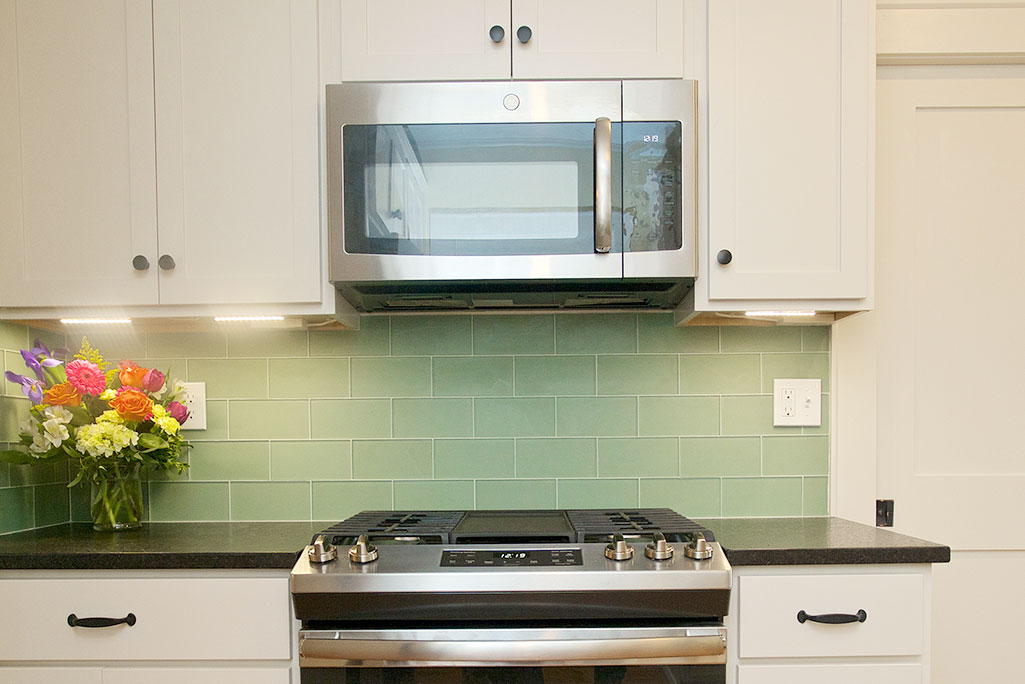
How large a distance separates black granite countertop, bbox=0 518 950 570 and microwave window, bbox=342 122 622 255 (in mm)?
691

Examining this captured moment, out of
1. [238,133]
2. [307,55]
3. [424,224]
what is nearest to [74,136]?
[238,133]

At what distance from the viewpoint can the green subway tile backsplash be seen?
2.05m

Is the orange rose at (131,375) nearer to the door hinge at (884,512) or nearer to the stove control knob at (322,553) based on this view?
the stove control knob at (322,553)

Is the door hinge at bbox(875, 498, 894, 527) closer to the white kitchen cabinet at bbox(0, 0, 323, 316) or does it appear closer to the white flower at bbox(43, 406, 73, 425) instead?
the white kitchen cabinet at bbox(0, 0, 323, 316)

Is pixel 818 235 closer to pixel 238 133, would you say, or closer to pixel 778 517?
pixel 778 517

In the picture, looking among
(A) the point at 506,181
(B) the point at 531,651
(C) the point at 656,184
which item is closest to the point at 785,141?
(C) the point at 656,184

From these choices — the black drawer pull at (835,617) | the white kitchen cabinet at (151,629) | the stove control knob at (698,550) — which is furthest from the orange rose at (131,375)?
the black drawer pull at (835,617)

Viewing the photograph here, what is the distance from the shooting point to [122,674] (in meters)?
1.57

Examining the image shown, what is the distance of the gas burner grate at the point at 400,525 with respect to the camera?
1670 mm

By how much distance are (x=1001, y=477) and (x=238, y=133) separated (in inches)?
82.5

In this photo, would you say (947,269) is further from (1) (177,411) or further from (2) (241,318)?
(1) (177,411)

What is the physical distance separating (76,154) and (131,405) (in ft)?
1.93

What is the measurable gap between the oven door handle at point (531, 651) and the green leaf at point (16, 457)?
3.04 feet

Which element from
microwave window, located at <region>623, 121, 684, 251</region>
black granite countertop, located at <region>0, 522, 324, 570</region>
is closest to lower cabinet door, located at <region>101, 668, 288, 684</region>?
black granite countertop, located at <region>0, 522, 324, 570</region>
